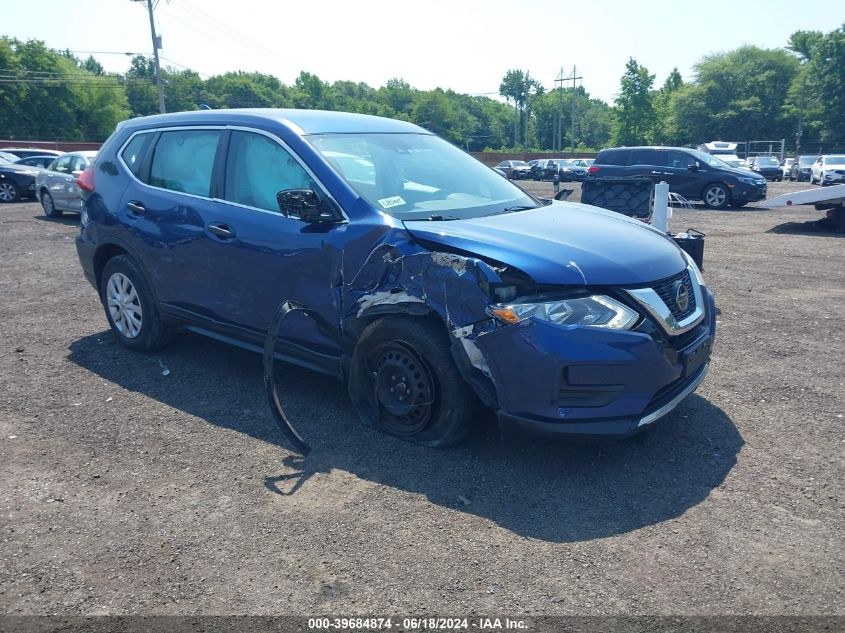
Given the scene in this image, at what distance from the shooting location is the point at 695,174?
64.1ft

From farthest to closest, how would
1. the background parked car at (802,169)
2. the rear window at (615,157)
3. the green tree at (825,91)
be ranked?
the green tree at (825,91)
the background parked car at (802,169)
the rear window at (615,157)

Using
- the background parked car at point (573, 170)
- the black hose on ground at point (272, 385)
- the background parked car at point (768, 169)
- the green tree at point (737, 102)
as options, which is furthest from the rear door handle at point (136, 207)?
the green tree at point (737, 102)

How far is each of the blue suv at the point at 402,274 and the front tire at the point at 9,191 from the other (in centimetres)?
1771

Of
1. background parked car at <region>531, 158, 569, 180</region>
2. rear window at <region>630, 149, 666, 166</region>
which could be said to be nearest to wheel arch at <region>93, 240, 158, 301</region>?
rear window at <region>630, 149, 666, 166</region>

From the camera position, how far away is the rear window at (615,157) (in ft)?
68.2

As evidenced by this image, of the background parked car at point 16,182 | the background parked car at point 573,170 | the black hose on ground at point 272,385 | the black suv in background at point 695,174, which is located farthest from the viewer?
the background parked car at point 573,170

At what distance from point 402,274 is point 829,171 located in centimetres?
3152

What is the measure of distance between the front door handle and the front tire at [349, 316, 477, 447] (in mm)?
1278

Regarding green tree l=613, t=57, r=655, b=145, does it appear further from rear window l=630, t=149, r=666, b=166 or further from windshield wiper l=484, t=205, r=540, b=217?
windshield wiper l=484, t=205, r=540, b=217

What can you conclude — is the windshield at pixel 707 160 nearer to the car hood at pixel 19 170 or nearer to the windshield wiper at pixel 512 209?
the windshield wiper at pixel 512 209

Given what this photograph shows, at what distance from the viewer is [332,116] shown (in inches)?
205

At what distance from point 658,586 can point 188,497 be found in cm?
229

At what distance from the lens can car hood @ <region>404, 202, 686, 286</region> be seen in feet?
12.0

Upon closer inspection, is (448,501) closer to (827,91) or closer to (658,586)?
(658,586)
